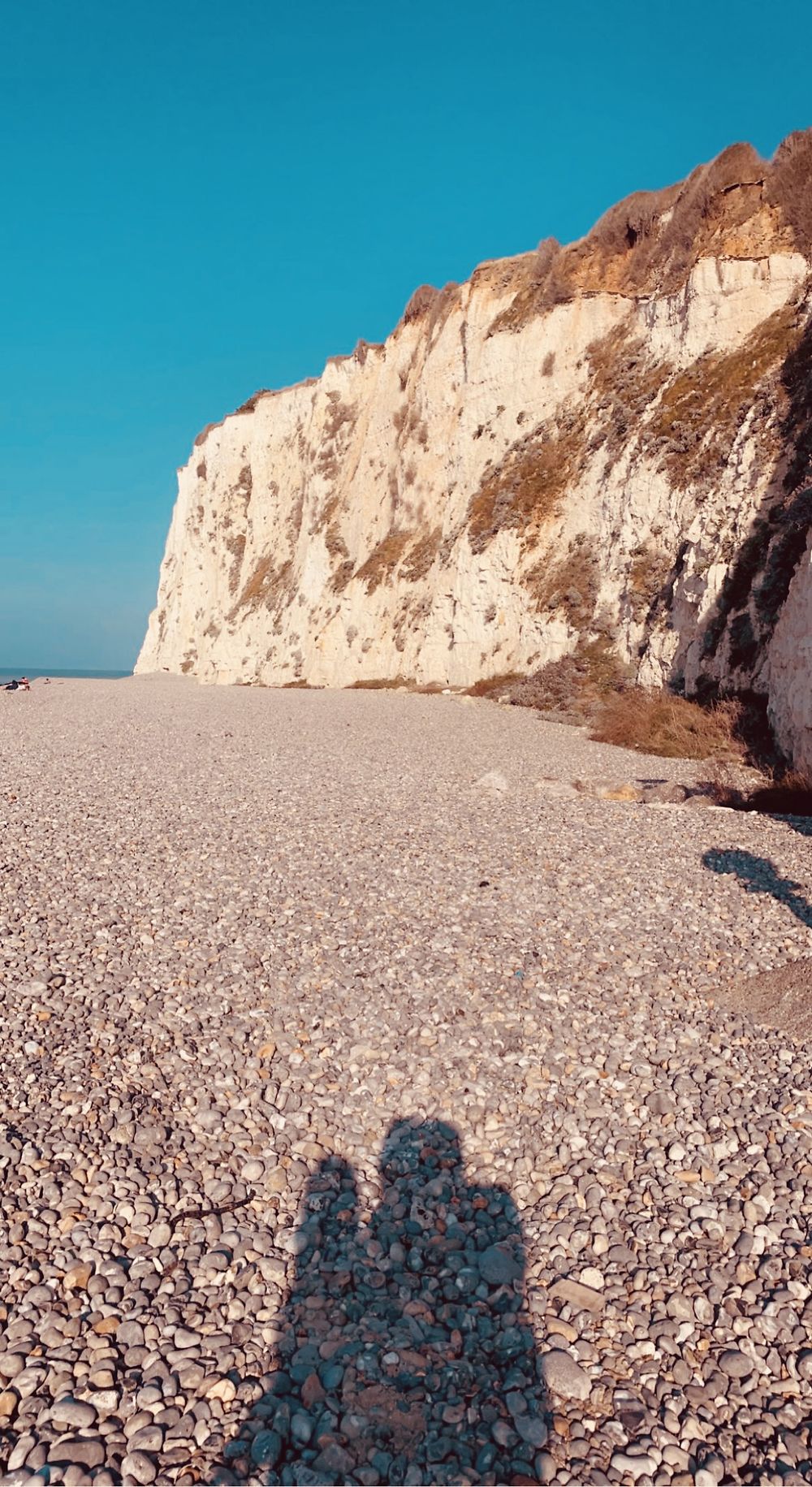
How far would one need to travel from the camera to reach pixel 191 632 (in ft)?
202

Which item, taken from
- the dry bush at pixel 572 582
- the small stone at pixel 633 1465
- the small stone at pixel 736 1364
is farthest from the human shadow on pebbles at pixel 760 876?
the dry bush at pixel 572 582

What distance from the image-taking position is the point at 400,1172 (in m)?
4.21

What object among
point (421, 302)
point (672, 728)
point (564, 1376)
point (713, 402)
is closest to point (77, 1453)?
point (564, 1376)

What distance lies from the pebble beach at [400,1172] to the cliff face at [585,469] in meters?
9.73

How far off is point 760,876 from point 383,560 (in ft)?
117

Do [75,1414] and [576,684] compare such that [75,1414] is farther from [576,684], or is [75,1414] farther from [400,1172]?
[576,684]

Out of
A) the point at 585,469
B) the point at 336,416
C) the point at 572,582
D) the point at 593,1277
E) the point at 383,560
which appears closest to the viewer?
the point at 593,1277

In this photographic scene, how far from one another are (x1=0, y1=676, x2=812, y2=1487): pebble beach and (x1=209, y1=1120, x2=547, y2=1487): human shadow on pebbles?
12mm

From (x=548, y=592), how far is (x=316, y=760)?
55.0 ft

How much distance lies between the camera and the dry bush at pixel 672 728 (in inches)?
690

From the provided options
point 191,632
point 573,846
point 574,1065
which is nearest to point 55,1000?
point 574,1065

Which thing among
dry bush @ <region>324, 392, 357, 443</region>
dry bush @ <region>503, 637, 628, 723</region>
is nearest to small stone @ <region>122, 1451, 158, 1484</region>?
dry bush @ <region>503, 637, 628, 723</region>

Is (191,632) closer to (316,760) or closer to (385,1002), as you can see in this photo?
(316,760)

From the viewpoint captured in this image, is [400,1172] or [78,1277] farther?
[400,1172]
